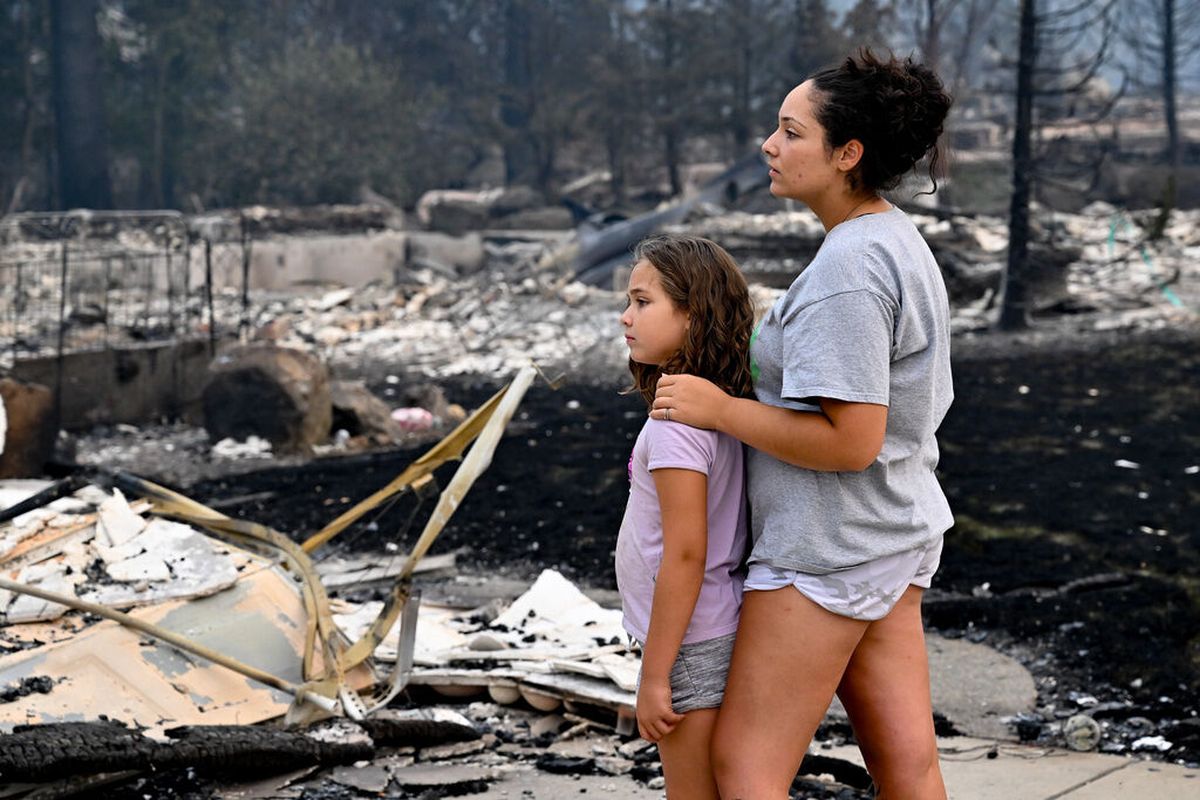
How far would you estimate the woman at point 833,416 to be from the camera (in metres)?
2.04

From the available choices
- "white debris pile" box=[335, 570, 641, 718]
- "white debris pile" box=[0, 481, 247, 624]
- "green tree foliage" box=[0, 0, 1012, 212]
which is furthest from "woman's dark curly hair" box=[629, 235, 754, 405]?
"green tree foliage" box=[0, 0, 1012, 212]

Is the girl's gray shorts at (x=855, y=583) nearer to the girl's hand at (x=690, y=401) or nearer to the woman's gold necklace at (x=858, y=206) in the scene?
the girl's hand at (x=690, y=401)

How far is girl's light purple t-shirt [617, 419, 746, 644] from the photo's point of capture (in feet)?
7.08

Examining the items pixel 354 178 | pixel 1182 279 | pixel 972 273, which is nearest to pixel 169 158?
pixel 354 178

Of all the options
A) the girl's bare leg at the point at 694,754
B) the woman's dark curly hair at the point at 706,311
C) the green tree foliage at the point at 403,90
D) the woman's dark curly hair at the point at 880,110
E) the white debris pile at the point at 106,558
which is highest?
the green tree foliage at the point at 403,90

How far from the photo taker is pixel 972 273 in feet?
53.8

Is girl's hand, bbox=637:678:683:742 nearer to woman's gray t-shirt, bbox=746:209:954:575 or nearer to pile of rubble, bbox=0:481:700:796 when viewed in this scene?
woman's gray t-shirt, bbox=746:209:954:575

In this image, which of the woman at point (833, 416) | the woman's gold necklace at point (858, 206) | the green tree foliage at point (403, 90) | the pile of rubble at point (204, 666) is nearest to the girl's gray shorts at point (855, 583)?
the woman at point (833, 416)

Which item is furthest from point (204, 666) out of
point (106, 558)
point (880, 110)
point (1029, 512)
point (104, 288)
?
point (104, 288)

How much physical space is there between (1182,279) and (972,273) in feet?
9.29

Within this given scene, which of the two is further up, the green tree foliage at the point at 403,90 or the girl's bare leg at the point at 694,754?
the green tree foliage at the point at 403,90

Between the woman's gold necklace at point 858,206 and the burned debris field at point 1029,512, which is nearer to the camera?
the woman's gold necklace at point 858,206

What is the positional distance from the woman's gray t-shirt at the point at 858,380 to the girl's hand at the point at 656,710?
25 centimetres

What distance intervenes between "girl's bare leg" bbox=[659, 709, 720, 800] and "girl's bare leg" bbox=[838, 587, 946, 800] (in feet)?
0.91
